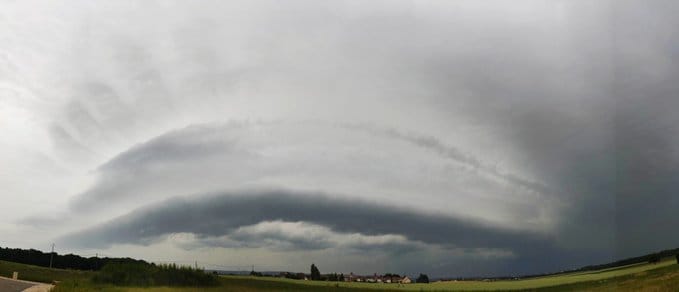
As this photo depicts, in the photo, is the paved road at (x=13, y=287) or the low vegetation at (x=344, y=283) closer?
the low vegetation at (x=344, y=283)

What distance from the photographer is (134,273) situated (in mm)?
35188

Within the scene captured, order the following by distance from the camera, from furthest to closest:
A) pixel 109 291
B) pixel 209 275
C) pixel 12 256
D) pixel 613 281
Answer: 1. pixel 12 256
2. pixel 209 275
3. pixel 109 291
4. pixel 613 281

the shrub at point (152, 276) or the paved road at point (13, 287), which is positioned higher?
the shrub at point (152, 276)

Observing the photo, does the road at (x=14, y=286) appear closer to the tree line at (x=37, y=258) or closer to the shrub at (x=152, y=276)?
the shrub at (x=152, y=276)

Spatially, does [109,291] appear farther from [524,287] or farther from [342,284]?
[524,287]

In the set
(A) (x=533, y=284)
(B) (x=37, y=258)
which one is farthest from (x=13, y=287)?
(B) (x=37, y=258)

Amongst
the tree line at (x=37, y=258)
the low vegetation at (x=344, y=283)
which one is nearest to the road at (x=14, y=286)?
the low vegetation at (x=344, y=283)

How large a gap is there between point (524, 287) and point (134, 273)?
25260 mm

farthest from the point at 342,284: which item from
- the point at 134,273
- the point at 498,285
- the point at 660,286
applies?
the point at 660,286

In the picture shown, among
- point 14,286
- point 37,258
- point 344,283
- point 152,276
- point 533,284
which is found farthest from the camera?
point 37,258

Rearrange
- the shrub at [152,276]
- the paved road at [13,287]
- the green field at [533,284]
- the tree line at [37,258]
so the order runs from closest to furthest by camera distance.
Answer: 1. the green field at [533,284]
2. the shrub at [152,276]
3. the paved road at [13,287]
4. the tree line at [37,258]

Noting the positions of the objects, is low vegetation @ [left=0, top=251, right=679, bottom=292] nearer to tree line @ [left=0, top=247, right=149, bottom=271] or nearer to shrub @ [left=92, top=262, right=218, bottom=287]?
→ shrub @ [left=92, top=262, right=218, bottom=287]

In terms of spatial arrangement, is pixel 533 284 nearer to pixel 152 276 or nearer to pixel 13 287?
pixel 152 276

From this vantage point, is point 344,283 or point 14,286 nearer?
point 344,283
